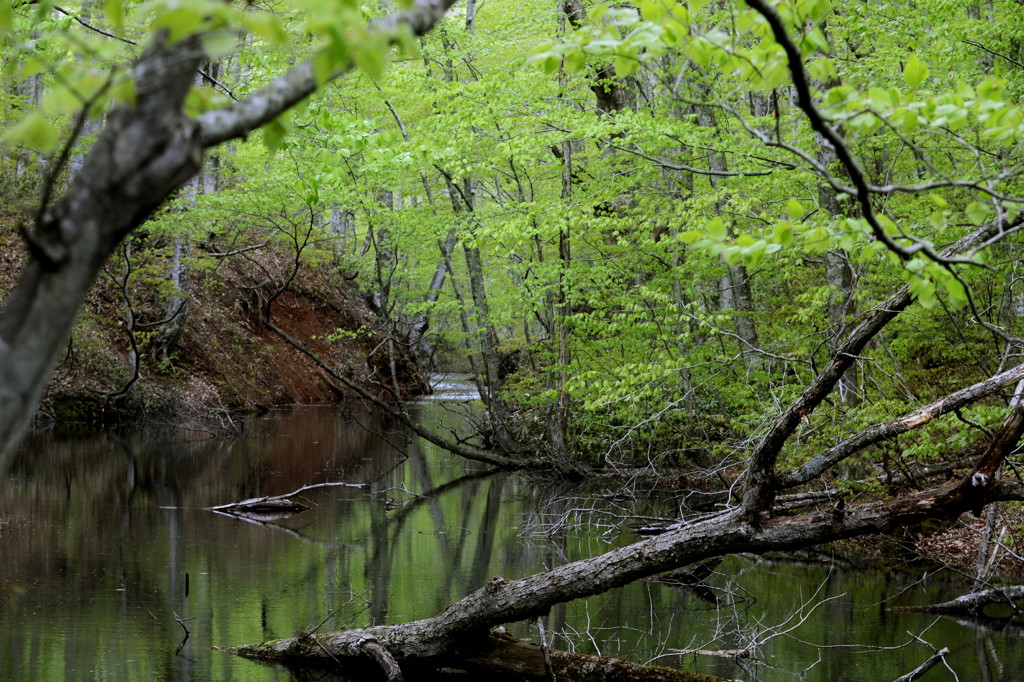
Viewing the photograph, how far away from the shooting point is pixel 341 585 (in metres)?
9.20

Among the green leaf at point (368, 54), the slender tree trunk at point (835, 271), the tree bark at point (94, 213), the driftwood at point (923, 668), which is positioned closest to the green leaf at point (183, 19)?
the tree bark at point (94, 213)

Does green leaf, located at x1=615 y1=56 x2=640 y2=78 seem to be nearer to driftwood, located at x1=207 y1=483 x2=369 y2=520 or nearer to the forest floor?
driftwood, located at x1=207 y1=483 x2=369 y2=520

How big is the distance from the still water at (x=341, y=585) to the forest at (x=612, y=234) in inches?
29.7

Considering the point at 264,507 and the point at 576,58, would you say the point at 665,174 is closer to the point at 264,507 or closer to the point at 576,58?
the point at 264,507

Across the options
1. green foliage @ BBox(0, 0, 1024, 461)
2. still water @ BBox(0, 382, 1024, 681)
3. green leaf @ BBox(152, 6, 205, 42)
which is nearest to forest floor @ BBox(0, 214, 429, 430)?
green foliage @ BBox(0, 0, 1024, 461)

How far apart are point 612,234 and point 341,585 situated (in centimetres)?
696

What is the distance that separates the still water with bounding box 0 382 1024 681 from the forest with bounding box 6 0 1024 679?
75 centimetres

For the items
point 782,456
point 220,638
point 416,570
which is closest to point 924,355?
point 782,456

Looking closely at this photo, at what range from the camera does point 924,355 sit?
12.8 m

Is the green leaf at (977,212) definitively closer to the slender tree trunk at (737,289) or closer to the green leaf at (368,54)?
the green leaf at (368,54)

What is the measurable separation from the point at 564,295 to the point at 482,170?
3300mm

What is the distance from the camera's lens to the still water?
7.19 meters

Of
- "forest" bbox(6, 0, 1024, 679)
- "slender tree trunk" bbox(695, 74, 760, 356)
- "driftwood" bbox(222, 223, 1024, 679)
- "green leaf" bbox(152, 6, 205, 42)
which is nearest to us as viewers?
"green leaf" bbox(152, 6, 205, 42)

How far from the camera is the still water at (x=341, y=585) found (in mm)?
7191
